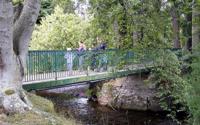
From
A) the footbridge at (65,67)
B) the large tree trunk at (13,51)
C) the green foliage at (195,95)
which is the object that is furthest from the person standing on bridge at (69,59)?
the green foliage at (195,95)

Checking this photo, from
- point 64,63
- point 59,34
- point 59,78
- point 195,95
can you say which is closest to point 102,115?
point 64,63

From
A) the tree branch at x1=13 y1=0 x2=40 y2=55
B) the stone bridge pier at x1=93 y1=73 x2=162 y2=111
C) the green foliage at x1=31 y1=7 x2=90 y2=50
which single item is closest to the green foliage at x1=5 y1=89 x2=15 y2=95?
the tree branch at x1=13 y1=0 x2=40 y2=55

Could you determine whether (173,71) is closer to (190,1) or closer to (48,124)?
(190,1)

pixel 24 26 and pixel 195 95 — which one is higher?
pixel 24 26

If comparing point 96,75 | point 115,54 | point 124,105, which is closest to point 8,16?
point 115,54

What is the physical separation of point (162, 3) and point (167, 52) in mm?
1342

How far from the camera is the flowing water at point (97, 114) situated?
19.4 meters

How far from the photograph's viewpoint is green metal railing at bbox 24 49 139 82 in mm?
→ 15328

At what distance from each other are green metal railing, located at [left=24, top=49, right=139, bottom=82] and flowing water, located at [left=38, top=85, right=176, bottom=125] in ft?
6.20

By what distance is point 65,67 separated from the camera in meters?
17.6

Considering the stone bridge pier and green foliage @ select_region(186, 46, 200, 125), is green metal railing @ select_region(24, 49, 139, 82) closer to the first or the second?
the stone bridge pier

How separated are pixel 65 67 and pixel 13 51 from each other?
7471 millimetres

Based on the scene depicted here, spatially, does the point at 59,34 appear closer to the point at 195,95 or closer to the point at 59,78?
the point at 59,78

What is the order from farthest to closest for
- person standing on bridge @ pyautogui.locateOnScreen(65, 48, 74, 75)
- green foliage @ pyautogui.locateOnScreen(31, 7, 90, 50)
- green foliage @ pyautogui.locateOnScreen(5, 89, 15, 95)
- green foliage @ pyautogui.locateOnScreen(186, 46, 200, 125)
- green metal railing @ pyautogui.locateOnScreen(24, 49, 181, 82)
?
green foliage @ pyautogui.locateOnScreen(31, 7, 90, 50)
person standing on bridge @ pyautogui.locateOnScreen(65, 48, 74, 75)
green metal railing @ pyautogui.locateOnScreen(24, 49, 181, 82)
green foliage @ pyautogui.locateOnScreen(5, 89, 15, 95)
green foliage @ pyautogui.locateOnScreen(186, 46, 200, 125)
